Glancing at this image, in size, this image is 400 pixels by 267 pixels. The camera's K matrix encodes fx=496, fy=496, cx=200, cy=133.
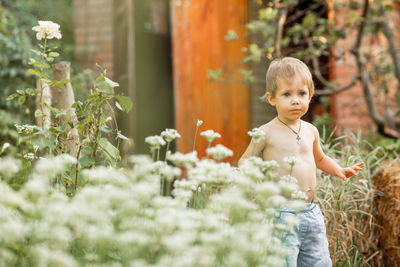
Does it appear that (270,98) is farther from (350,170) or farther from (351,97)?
(351,97)

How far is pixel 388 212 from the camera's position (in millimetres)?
2949

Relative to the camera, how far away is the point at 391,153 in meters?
3.72

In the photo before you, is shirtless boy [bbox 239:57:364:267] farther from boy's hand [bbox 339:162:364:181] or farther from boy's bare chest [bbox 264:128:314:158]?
boy's hand [bbox 339:162:364:181]

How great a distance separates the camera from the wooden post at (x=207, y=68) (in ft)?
16.5

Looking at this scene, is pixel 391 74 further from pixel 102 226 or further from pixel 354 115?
pixel 102 226

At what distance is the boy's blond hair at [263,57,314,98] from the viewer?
87.4 inches

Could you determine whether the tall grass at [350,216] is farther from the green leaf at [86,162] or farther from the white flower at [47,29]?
the white flower at [47,29]

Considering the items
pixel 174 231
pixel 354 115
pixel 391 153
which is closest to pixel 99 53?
pixel 354 115

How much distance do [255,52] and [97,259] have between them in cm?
301

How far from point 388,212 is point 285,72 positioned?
1273 millimetres

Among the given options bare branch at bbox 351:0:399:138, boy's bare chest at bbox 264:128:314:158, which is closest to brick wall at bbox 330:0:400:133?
bare branch at bbox 351:0:399:138

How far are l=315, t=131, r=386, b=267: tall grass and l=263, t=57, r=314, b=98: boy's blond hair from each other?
828 millimetres

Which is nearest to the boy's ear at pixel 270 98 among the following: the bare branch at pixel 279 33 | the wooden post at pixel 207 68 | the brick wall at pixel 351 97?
the bare branch at pixel 279 33

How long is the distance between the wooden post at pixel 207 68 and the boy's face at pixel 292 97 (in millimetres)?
2761
